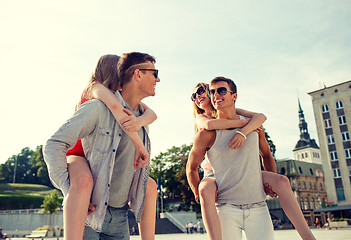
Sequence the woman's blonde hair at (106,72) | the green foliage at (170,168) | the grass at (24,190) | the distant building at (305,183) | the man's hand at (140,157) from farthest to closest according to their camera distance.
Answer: the grass at (24,190), the distant building at (305,183), the green foliage at (170,168), the woman's blonde hair at (106,72), the man's hand at (140,157)

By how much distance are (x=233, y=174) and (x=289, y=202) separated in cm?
56

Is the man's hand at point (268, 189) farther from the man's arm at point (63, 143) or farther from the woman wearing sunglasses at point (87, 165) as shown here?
the man's arm at point (63, 143)

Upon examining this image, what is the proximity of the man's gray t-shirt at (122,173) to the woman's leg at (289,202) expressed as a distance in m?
1.41

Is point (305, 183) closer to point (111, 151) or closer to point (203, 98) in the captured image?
point (203, 98)

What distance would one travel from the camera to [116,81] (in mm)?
2586

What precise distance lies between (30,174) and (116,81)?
338ft

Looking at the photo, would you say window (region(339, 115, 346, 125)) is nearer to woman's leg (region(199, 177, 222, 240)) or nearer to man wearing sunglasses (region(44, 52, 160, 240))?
woman's leg (region(199, 177, 222, 240))

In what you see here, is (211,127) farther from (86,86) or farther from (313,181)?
(313,181)

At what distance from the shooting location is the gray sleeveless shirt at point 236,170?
2.84 m

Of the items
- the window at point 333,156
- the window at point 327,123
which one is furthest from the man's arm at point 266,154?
the window at point 327,123

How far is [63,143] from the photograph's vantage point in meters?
2.01

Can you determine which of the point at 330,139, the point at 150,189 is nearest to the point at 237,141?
the point at 150,189

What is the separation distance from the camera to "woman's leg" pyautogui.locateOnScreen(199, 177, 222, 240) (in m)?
2.66

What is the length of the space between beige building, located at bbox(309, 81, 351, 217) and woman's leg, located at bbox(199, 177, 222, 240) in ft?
187
